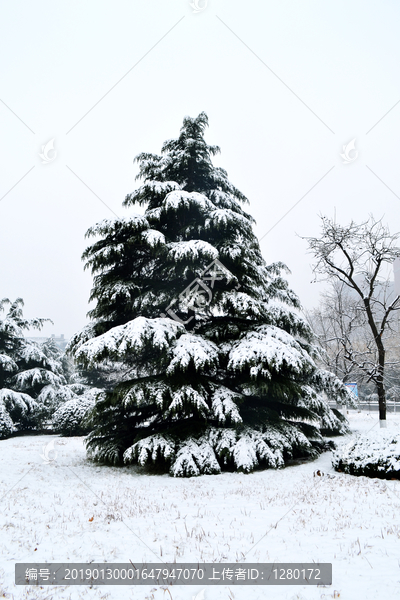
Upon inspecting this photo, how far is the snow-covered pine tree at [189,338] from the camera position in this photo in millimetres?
8148

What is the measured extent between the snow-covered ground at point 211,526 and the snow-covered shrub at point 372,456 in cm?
30

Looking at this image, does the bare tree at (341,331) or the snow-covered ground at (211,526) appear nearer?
the snow-covered ground at (211,526)

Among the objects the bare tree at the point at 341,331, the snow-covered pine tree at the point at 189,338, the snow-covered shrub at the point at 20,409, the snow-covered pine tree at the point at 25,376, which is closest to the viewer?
the snow-covered pine tree at the point at 189,338

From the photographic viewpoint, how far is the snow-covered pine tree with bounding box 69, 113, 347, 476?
815cm

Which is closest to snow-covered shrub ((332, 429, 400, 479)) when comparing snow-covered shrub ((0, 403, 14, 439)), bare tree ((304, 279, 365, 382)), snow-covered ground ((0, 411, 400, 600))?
snow-covered ground ((0, 411, 400, 600))

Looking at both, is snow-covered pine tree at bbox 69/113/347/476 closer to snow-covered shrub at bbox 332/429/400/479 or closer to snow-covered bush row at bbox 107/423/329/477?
snow-covered bush row at bbox 107/423/329/477

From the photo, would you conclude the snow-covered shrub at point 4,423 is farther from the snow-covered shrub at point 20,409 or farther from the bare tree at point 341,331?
the bare tree at point 341,331

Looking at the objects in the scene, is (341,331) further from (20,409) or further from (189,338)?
(20,409)

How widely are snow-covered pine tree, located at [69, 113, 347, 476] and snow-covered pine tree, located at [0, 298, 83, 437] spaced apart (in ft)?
33.6

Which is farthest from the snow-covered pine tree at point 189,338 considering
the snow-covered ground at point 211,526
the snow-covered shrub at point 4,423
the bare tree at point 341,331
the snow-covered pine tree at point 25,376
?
the snow-covered pine tree at point 25,376

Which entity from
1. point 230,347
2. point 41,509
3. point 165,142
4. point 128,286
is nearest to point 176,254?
point 128,286

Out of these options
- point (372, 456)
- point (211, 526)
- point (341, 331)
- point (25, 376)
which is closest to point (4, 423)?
point (25, 376)

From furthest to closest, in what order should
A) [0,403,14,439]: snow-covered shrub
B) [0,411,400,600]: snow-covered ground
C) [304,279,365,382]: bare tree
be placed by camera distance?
[0,403,14,439]: snow-covered shrub → [304,279,365,382]: bare tree → [0,411,400,600]: snow-covered ground

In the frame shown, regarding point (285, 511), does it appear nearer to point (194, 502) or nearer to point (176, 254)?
point (194, 502)
